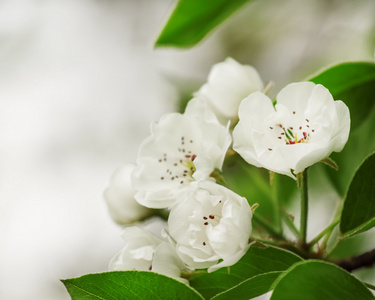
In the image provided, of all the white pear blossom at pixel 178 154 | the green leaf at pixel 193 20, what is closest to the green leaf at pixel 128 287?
the white pear blossom at pixel 178 154

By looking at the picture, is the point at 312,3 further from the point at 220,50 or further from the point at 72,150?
the point at 72,150

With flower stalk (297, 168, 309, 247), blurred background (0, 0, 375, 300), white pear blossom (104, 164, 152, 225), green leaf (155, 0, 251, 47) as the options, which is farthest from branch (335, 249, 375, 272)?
blurred background (0, 0, 375, 300)

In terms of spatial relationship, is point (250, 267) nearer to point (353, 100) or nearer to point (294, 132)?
point (294, 132)

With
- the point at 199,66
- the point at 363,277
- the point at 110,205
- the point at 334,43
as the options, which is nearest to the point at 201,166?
the point at 110,205

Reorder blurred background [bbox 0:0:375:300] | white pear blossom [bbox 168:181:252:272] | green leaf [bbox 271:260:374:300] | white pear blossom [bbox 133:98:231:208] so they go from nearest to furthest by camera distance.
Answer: green leaf [bbox 271:260:374:300] < white pear blossom [bbox 168:181:252:272] < white pear blossom [bbox 133:98:231:208] < blurred background [bbox 0:0:375:300]

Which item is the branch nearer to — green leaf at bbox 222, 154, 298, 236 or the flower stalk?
the flower stalk

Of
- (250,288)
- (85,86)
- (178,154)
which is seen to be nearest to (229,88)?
(178,154)
